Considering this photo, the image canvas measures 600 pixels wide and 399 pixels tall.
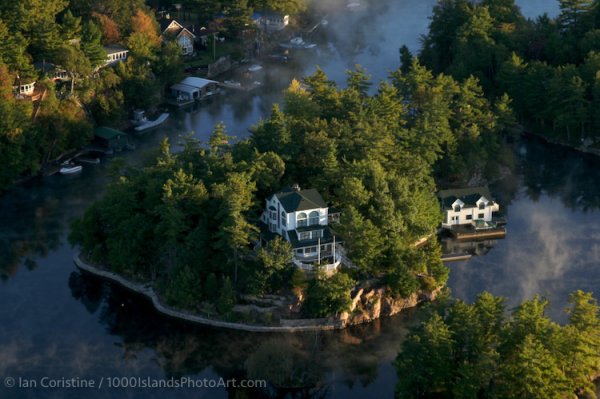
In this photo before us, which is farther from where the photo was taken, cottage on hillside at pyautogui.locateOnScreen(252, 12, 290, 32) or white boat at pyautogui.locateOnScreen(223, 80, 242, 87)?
cottage on hillside at pyautogui.locateOnScreen(252, 12, 290, 32)

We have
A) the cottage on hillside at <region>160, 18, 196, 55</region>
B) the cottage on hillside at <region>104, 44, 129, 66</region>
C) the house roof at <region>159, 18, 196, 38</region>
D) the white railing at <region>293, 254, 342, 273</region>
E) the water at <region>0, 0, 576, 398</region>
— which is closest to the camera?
the water at <region>0, 0, 576, 398</region>

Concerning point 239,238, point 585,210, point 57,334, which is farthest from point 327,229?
point 585,210

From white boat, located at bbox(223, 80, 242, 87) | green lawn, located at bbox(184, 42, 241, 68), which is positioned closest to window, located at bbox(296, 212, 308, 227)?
white boat, located at bbox(223, 80, 242, 87)

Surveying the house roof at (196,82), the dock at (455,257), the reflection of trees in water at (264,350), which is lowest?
the reflection of trees in water at (264,350)

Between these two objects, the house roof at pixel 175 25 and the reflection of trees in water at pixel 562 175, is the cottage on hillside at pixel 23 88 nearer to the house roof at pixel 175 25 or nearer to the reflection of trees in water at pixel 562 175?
the house roof at pixel 175 25

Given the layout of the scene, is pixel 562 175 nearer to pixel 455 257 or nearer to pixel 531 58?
pixel 531 58

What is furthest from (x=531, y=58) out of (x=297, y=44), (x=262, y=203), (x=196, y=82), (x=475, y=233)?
(x=262, y=203)

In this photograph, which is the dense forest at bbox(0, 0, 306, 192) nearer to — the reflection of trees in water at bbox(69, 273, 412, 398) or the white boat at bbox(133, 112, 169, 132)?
the white boat at bbox(133, 112, 169, 132)

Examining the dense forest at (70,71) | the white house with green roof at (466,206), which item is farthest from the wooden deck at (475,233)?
the dense forest at (70,71)
